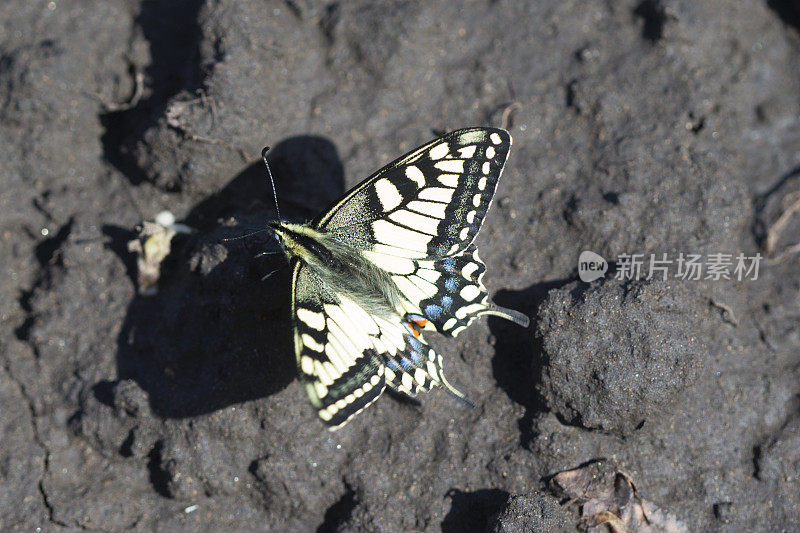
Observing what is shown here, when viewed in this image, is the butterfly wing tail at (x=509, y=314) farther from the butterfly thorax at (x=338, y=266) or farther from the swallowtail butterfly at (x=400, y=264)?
the butterfly thorax at (x=338, y=266)

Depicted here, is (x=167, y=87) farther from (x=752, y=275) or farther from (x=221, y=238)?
(x=752, y=275)

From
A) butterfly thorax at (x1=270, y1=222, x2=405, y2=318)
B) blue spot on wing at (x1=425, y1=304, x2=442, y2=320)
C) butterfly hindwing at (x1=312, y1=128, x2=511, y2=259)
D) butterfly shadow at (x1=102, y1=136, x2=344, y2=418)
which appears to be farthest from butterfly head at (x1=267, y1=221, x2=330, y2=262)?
blue spot on wing at (x1=425, y1=304, x2=442, y2=320)

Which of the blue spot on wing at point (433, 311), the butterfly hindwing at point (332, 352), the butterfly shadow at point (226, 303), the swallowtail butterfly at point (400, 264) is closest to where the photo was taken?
the butterfly hindwing at point (332, 352)

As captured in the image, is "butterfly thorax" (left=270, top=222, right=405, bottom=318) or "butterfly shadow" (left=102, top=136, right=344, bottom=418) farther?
"butterfly shadow" (left=102, top=136, right=344, bottom=418)

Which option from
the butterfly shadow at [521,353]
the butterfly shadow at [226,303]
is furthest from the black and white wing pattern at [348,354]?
the butterfly shadow at [226,303]

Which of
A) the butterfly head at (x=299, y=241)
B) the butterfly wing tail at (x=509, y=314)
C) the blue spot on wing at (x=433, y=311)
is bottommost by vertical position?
the butterfly wing tail at (x=509, y=314)

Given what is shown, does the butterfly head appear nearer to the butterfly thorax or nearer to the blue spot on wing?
the butterfly thorax
